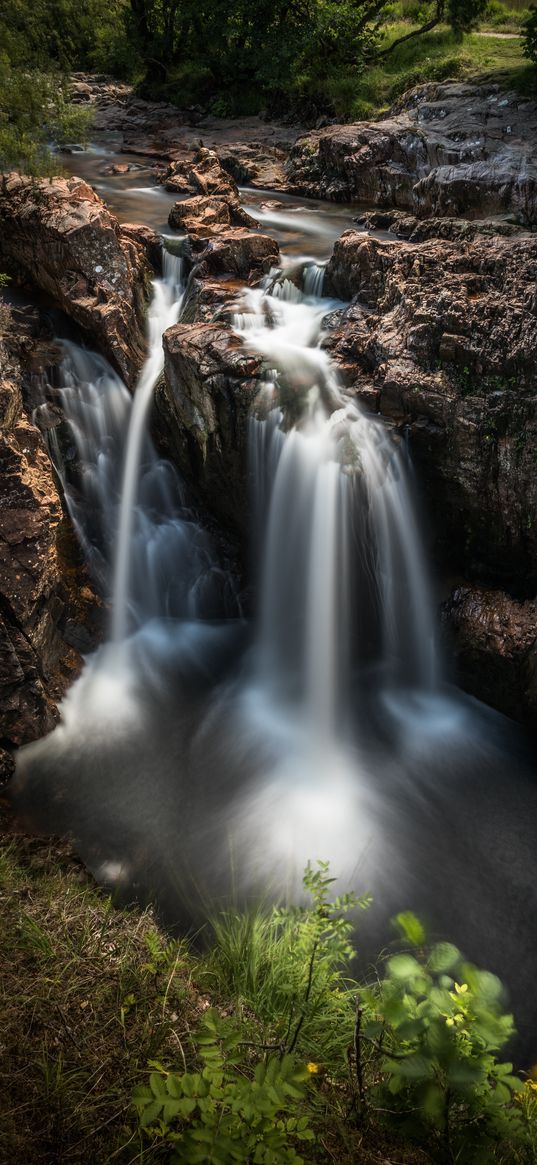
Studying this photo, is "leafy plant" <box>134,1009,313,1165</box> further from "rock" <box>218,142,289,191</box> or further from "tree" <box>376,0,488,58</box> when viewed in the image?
"tree" <box>376,0,488,58</box>

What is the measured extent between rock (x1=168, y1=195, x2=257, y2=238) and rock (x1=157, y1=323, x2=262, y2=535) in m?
3.29

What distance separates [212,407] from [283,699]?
335 centimetres

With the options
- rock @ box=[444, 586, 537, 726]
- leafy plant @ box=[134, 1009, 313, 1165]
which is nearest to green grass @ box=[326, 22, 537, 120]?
rock @ box=[444, 586, 537, 726]

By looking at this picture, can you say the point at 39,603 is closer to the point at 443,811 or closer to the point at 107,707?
the point at 107,707

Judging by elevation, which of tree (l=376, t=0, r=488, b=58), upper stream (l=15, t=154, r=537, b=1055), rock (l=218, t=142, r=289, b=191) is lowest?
upper stream (l=15, t=154, r=537, b=1055)

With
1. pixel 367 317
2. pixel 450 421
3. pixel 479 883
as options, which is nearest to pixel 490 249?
pixel 367 317

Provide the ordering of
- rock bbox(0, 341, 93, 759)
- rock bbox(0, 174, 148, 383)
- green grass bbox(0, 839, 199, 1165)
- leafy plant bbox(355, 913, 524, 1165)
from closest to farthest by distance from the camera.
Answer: leafy plant bbox(355, 913, 524, 1165), green grass bbox(0, 839, 199, 1165), rock bbox(0, 341, 93, 759), rock bbox(0, 174, 148, 383)

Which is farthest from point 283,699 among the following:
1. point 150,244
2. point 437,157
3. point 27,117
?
point 437,157

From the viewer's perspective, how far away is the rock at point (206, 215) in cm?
980

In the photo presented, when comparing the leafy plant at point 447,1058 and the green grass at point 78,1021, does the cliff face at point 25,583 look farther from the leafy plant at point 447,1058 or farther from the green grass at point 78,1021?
the leafy plant at point 447,1058

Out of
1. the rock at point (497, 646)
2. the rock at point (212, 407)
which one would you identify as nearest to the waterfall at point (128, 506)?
the rock at point (212, 407)

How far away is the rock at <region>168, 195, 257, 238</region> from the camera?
9.80 m

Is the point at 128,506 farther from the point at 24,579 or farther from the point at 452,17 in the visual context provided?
the point at 452,17

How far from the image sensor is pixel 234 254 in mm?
8914
